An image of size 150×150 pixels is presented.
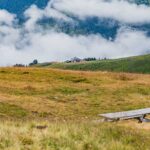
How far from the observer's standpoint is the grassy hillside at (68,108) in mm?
18172

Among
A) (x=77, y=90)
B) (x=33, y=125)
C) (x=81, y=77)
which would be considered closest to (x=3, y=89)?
(x=77, y=90)

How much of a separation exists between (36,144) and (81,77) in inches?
1934

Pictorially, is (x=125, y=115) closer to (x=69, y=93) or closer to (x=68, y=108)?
(x=68, y=108)

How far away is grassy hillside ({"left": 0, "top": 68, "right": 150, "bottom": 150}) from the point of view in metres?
18.2

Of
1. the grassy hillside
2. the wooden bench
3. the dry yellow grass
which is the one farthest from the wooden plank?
the dry yellow grass

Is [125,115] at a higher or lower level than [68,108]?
higher

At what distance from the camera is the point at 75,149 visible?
57.8 ft

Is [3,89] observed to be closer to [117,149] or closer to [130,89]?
[130,89]

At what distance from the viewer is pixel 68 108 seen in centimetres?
4106

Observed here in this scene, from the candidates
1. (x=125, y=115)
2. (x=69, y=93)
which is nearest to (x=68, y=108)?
(x=69, y=93)

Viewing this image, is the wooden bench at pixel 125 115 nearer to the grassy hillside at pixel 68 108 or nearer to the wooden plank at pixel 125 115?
the wooden plank at pixel 125 115

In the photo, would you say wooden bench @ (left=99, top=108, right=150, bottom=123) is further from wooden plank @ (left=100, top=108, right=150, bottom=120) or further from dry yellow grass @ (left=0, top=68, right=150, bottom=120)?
→ dry yellow grass @ (left=0, top=68, right=150, bottom=120)

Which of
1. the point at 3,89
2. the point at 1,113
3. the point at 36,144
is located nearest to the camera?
the point at 36,144

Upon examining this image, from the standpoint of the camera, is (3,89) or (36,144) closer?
(36,144)
